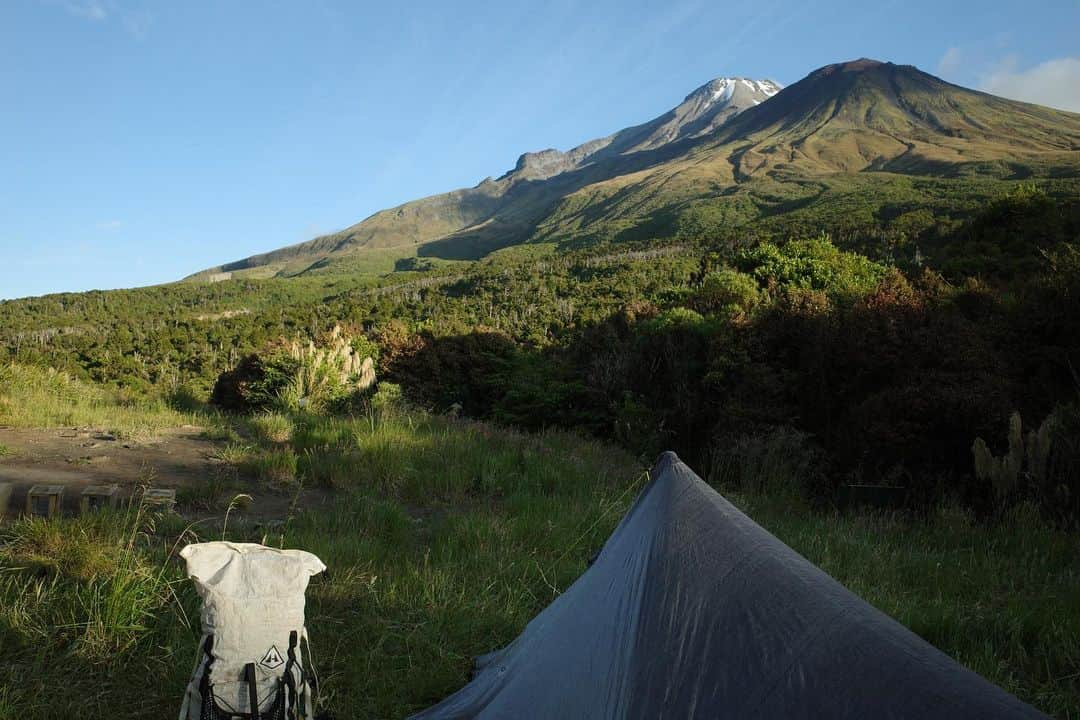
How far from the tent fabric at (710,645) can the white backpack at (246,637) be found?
2.58ft

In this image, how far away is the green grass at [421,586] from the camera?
2.97 meters

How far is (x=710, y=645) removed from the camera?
190cm

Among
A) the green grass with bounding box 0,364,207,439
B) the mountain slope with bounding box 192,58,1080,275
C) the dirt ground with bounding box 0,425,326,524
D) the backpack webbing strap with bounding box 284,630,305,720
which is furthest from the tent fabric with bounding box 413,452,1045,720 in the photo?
the mountain slope with bounding box 192,58,1080,275

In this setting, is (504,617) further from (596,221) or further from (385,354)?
(596,221)

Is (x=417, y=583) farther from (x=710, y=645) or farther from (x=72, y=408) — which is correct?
(x=72, y=408)

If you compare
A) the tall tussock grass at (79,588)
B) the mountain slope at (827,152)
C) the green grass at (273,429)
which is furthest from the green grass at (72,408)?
the mountain slope at (827,152)

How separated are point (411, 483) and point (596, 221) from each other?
415 feet

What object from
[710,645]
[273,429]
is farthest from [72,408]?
[710,645]

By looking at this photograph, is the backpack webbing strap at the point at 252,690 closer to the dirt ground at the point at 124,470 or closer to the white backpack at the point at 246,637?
the white backpack at the point at 246,637

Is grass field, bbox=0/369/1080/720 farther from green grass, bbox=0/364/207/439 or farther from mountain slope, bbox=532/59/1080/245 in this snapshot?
mountain slope, bbox=532/59/1080/245

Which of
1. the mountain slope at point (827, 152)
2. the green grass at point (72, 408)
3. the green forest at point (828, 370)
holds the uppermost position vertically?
the mountain slope at point (827, 152)

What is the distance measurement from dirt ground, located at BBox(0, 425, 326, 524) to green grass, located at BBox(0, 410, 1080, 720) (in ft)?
1.44

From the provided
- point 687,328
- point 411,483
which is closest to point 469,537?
point 411,483

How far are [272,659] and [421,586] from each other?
1554mm
